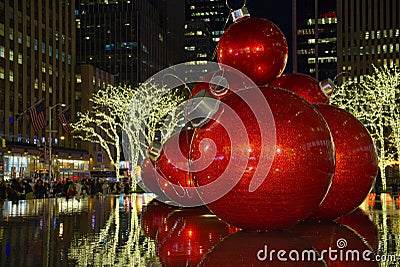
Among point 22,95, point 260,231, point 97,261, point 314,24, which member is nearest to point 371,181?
point 260,231

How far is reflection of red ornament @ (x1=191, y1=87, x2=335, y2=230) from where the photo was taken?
757 centimetres

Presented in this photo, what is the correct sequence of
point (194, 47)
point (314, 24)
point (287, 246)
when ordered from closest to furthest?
point (287, 246), point (314, 24), point (194, 47)

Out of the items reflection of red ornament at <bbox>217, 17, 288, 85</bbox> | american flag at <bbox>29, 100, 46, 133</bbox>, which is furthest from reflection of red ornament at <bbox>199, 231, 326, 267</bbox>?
american flag at <bbox>29, 100, 46, 133</bbox>

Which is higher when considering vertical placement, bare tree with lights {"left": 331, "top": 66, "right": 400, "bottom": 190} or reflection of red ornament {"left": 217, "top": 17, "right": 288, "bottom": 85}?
bare tree with lights {"left": 331, "top": 66, "right": 400, "bottom": 190}

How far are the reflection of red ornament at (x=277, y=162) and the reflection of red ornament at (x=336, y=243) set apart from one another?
0.59 m

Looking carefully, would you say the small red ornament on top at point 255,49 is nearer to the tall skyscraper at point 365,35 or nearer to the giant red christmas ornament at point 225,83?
the giant red christmas ornament at point 225,83

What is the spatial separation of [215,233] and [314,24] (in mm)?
→ 143808

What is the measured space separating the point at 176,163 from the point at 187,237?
4.10 m

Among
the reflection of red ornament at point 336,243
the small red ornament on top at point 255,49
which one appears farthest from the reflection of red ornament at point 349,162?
the small red ornament on top at point 255,49

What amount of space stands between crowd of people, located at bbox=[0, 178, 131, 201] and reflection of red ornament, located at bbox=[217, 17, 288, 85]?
23.5m

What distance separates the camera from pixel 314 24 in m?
147

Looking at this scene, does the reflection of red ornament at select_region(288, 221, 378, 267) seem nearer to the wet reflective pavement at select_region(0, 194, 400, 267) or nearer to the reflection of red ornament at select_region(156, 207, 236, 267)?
the wet reflective pavement at select_region(0, 194, 400, 267)

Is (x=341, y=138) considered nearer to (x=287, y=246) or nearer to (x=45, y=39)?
(x=287, y=246)

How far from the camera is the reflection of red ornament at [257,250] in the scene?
6.39 metres
